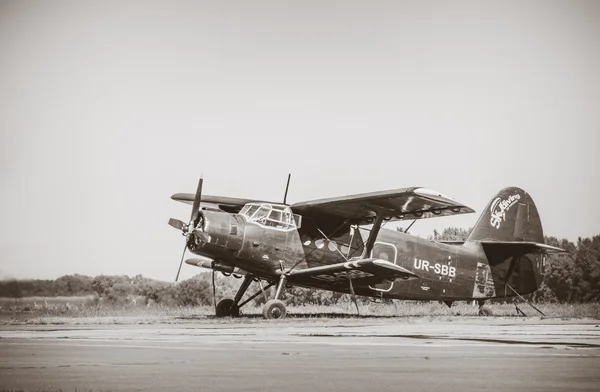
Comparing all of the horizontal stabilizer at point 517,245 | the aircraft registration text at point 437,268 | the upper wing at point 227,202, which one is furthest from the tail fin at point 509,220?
the upper wing at point 227,202

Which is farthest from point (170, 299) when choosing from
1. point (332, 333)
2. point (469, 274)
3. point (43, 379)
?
point (43, 379)

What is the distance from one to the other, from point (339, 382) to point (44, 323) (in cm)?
1254

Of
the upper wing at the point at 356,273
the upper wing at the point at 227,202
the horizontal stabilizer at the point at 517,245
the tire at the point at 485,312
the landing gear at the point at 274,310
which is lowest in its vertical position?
the tire at the point at 485,312

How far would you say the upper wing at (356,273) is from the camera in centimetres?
1978

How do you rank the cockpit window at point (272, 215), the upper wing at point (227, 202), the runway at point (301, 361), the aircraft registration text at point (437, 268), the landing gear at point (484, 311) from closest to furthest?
1. the runway at point (301, 361)
2. the cockpit window at point (272, 215)
3. the upper wing at point (227, 202)
4. the aircraft registration text at point (437, 268)
5. the landing gear at point (484, 311)

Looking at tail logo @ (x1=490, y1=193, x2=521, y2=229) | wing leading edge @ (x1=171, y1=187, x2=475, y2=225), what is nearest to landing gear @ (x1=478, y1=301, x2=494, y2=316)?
tail logo @ (x1=490, y1=193, x2=521, y2=229)

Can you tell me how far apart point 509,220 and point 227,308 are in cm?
1085

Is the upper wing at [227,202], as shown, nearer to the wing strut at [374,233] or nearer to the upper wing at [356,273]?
the upper wing at [356,273]

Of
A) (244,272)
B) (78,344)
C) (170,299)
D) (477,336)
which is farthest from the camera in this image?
(170,299)

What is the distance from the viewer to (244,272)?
22.2 meters

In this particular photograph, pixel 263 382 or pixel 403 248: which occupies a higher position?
pixel 403 248

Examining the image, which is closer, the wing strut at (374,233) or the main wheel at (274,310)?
the main wheel at (274,310)

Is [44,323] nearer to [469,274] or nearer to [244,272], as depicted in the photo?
[244,272]

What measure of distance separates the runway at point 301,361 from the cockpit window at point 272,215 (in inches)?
288
